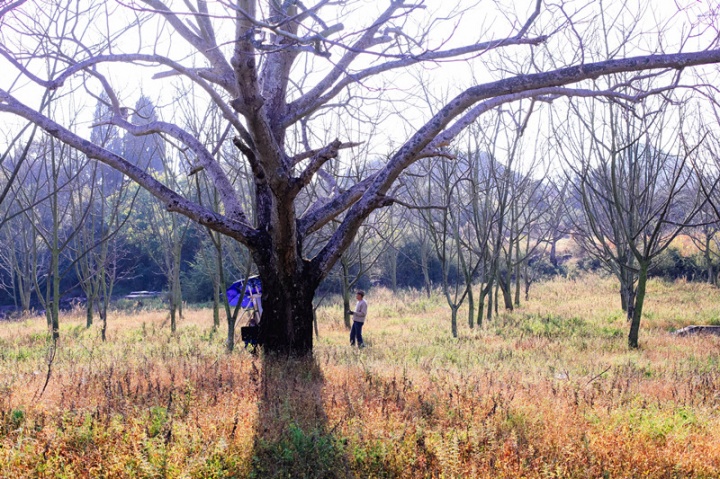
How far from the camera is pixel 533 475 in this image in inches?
151

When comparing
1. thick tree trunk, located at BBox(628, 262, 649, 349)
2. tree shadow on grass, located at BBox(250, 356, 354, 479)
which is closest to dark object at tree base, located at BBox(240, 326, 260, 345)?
tree shadow on grass, located at BBox(250, 356, 354, 479)

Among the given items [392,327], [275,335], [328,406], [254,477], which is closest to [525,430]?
[328,406]

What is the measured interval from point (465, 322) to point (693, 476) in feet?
37.0

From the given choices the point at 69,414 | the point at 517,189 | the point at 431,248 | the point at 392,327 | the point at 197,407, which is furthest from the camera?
the point at 431,248

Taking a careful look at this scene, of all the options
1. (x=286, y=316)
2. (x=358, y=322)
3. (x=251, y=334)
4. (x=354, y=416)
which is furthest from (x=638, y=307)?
(x=354, y=416)

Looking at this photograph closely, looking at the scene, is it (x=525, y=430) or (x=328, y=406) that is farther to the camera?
(x=328, y=406)

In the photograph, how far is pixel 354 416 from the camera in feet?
15.4

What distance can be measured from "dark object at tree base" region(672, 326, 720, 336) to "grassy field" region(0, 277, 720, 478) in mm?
3577

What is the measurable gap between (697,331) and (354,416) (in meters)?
10.3

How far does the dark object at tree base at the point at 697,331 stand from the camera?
11.6m

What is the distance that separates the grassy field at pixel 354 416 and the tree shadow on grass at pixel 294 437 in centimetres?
→ 1

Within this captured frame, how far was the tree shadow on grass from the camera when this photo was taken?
381 cm

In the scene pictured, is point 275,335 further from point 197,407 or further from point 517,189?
point 517,189

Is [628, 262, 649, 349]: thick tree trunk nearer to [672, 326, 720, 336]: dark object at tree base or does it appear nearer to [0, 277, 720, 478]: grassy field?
[0, 277, 720, 478]: grassy field
